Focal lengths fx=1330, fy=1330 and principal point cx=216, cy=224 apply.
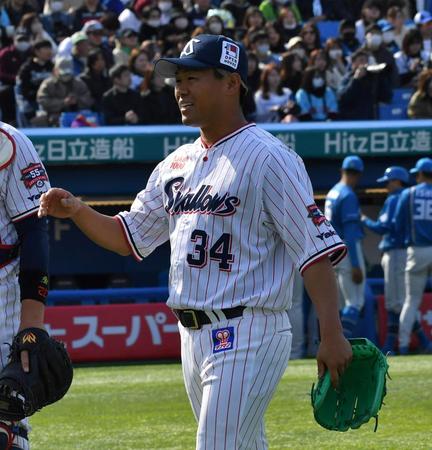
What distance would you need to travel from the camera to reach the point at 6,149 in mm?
4750

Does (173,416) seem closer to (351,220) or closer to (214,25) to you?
(351,220)

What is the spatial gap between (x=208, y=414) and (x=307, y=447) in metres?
3.63

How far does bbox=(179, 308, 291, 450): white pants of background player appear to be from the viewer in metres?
4.43

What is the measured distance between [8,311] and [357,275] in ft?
28.2

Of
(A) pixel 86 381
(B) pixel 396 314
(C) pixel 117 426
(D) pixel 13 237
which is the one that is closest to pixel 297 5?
(B) pixel 396 314

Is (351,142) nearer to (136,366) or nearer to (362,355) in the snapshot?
(136,366)

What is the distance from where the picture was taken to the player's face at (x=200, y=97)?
15.2 ft

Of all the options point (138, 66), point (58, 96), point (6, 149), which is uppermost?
point (6, 149)

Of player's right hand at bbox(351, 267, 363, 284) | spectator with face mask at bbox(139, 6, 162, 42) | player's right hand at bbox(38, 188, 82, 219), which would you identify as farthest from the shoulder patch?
spectator with face mask at bbox(139, 6, 162, 42)

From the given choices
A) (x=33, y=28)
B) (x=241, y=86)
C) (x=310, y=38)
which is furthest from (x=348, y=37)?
(x=241, y=86)

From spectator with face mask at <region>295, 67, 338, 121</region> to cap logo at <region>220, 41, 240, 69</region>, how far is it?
1125 cm

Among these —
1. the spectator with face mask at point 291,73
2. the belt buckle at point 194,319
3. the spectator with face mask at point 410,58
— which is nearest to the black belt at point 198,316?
the belt buckle at point 194,319

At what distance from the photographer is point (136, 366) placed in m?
13.1

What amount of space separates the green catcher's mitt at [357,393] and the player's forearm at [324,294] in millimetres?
231
